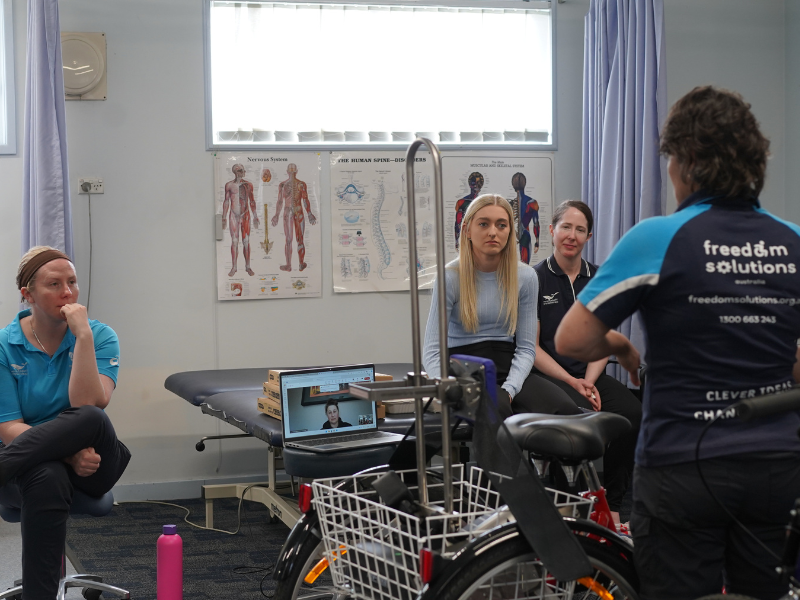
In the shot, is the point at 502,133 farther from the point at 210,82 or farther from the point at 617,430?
the point at 617,430

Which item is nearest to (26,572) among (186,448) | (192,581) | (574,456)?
(192,581)

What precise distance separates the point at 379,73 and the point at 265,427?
2.25 metres

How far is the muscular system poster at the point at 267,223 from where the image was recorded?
3982mm

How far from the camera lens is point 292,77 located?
407cm

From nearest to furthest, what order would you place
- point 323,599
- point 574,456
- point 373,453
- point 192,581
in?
point 574,456 < point 323,599 < point 373,453 < point 192,581

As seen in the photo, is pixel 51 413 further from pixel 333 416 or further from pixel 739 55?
pixel 739 55

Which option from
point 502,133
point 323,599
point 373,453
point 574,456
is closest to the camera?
point 574,456

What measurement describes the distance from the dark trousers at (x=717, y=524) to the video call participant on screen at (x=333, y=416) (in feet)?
4.50

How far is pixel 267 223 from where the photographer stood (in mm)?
4004

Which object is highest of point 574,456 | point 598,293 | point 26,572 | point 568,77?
point 568,77

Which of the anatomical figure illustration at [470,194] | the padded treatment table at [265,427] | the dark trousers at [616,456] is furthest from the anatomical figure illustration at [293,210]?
the dark trousers at [616,456]

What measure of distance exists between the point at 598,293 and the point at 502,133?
3166mm

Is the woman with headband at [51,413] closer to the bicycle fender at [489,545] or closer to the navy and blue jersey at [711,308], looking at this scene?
the bicycle fender at [489,545]

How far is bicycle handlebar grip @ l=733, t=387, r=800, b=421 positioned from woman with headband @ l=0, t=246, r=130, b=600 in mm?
1681
